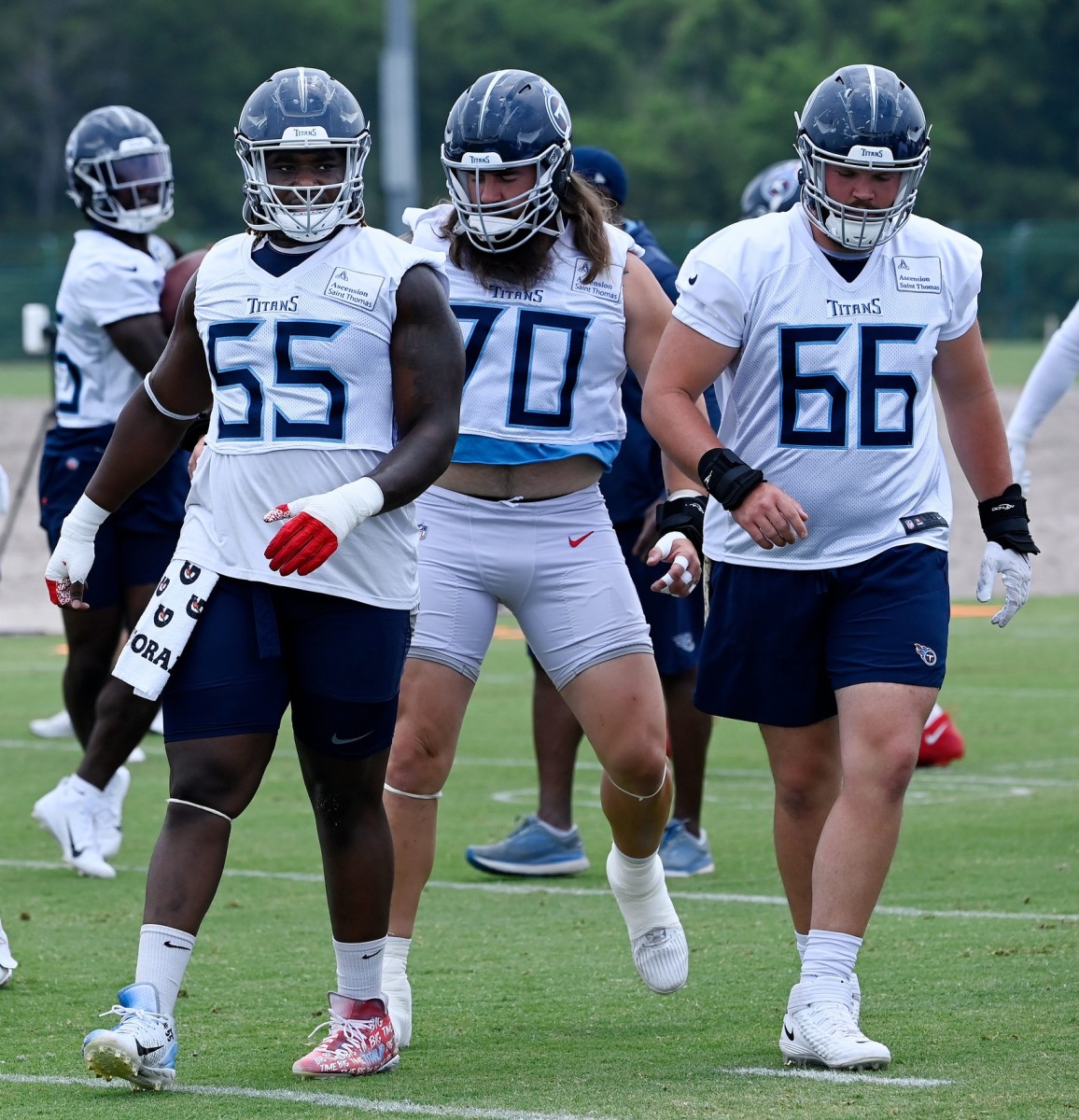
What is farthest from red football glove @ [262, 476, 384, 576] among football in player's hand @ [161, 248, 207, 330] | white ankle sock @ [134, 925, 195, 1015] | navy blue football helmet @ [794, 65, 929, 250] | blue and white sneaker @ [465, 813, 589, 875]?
football in player's hand @ [161, 248, 207, 330]

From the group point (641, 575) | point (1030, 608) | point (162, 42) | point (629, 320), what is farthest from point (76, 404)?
point (162, 42)

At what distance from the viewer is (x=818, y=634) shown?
4.96m

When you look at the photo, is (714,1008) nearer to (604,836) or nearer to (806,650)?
(806,650)

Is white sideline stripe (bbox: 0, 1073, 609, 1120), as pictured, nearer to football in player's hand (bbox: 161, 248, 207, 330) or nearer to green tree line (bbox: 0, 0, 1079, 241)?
football in player's hand (bbox: 161, 248, 207, 330)

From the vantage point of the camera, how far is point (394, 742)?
5293 mm

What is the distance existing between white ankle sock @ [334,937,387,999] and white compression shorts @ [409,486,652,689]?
2.67ft

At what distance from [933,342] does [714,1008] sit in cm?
166

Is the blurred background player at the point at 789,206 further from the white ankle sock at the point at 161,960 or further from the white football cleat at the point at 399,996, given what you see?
the white ankle sock at the point at 161,960

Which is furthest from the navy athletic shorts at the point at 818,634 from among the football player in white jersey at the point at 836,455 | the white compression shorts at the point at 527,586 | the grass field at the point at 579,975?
the grass field at the point at 579,975

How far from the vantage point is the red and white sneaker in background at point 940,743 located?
384 inches

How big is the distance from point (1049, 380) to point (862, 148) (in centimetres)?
264

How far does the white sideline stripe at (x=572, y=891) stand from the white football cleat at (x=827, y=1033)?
1.85 meters

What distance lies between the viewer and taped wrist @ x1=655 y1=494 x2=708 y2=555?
17.3 ft

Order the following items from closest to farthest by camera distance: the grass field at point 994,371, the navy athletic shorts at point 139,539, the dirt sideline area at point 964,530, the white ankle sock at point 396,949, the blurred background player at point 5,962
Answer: the white ankle sock at point 396,949, the blurred background player at point 5,962, the navy athletic shorts at point 139,539, the dirt sideline area at point 964,530, the grass field at point 994,371
